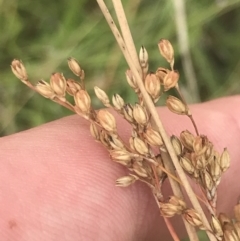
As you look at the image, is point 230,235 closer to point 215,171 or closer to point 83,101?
point 215,171

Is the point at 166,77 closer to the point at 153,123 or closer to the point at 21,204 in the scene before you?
the point at 153,123

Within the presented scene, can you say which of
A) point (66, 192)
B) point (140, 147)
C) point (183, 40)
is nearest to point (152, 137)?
point (140, 147)

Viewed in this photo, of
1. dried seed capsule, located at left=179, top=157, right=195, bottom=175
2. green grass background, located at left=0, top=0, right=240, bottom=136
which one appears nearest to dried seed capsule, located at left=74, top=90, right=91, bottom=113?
dried seed capsule, located at left=179, top=157, right=195, bottom=175

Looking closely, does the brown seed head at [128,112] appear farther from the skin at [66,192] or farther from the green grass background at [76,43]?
the green grass background at [76,43]

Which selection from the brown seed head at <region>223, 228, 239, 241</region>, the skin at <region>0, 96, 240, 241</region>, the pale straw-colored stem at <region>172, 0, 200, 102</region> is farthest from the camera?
the pale straw-colored stem at <region>172, 0, 200, 102</region>

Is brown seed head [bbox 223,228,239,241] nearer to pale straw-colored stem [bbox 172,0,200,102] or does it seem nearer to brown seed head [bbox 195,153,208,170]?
brown seed head [bbox 195,153,208,170]

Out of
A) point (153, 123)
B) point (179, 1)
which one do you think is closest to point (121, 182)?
point (153, 123)
